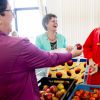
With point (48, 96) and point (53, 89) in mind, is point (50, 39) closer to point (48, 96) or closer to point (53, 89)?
point (53, 89)

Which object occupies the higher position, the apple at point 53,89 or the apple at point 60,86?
the apple at point 60,86

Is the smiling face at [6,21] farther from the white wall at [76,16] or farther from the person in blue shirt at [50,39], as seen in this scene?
the white wall at [76,16]

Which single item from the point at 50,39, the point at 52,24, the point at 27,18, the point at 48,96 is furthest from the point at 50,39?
the point at 27,18


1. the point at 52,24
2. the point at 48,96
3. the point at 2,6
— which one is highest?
the point at 2,6

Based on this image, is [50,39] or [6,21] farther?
[50,39]

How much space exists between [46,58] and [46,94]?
2.00ft

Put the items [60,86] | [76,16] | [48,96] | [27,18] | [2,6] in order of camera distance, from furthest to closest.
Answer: [27,18] → [76,16] → [60,86] → [48,96] → [2,6]

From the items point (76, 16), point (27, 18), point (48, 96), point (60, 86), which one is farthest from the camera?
point (27, 18)

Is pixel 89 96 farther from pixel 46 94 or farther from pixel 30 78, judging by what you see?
pixel 30 78

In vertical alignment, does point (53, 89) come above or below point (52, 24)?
below

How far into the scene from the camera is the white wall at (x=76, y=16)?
3525 millimetres

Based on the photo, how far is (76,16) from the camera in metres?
3.64

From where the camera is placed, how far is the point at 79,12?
3602mm

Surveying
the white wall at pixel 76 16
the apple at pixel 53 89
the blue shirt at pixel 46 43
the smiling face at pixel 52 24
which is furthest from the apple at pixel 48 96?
the white wall at pixel 76 16
